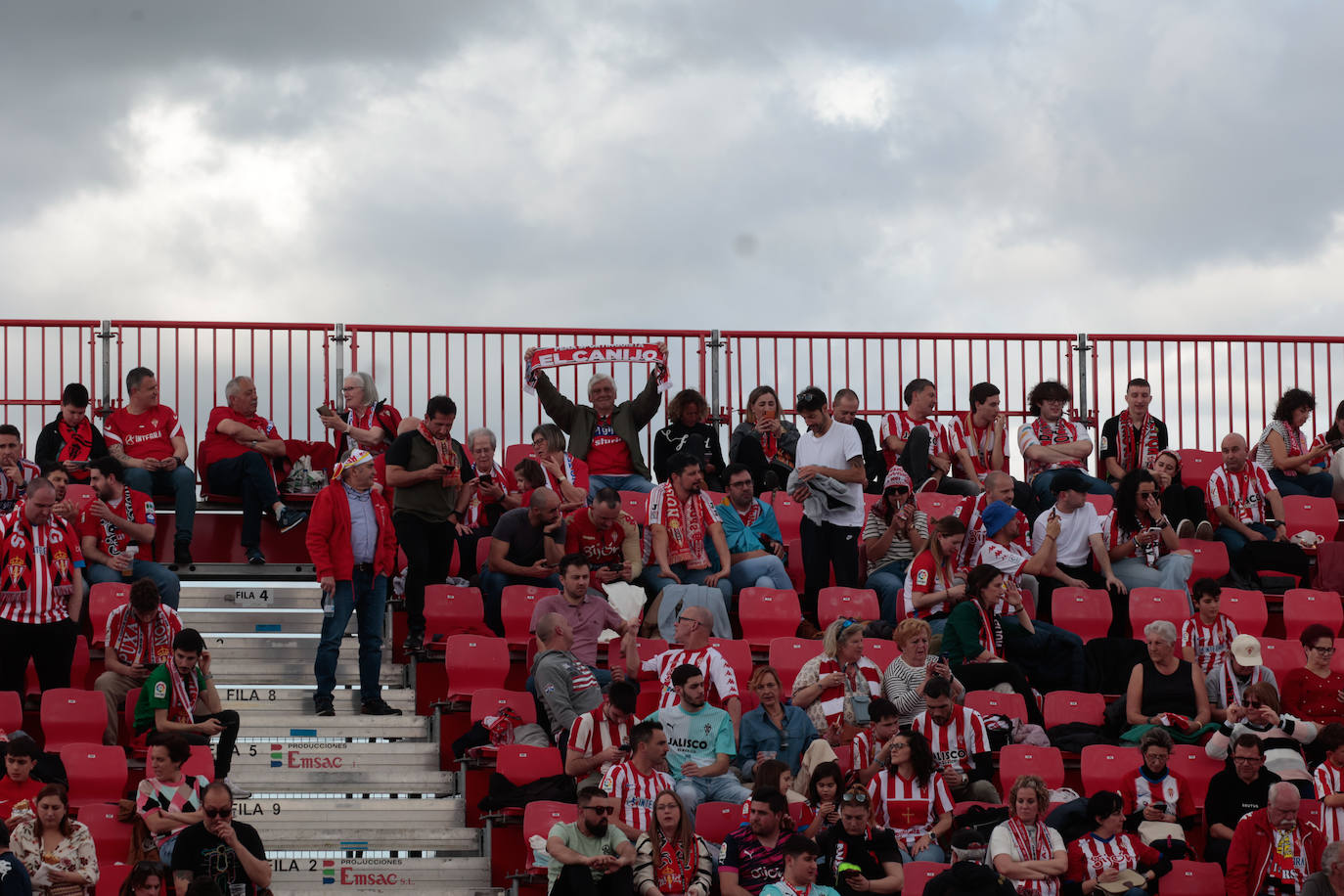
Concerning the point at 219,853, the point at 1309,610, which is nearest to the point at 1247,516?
the point at 1309,610

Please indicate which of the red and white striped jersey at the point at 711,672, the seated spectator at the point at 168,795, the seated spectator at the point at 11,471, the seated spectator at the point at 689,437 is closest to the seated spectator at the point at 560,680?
the red and white striped jersey at the point at 711,672

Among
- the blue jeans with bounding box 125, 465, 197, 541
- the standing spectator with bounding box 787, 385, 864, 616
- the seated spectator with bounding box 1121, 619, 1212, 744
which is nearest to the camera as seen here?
the seated spectator with bounding box 1121, 619, 1212, 744

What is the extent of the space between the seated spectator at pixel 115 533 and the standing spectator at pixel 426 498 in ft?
5.07

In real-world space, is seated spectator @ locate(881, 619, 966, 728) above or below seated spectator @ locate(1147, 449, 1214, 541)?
below

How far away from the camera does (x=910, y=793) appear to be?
33.1 feet

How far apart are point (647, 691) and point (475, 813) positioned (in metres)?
1.45

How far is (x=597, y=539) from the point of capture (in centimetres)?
1274

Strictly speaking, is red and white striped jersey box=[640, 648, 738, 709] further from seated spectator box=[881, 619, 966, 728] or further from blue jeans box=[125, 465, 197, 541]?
blue jeans box=[125, 465, 197, 541]

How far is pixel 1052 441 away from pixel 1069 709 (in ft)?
11.8

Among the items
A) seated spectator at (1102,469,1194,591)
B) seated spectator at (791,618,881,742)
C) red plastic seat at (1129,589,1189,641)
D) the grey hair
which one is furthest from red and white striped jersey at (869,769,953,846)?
seated spectator at (1102,469,1194,591)

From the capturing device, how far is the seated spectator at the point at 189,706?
10500mm

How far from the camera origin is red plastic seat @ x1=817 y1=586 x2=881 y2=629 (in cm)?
1247

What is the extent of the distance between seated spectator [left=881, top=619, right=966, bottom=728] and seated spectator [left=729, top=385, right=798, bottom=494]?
357cm

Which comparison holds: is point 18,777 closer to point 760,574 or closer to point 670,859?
point 670,859
